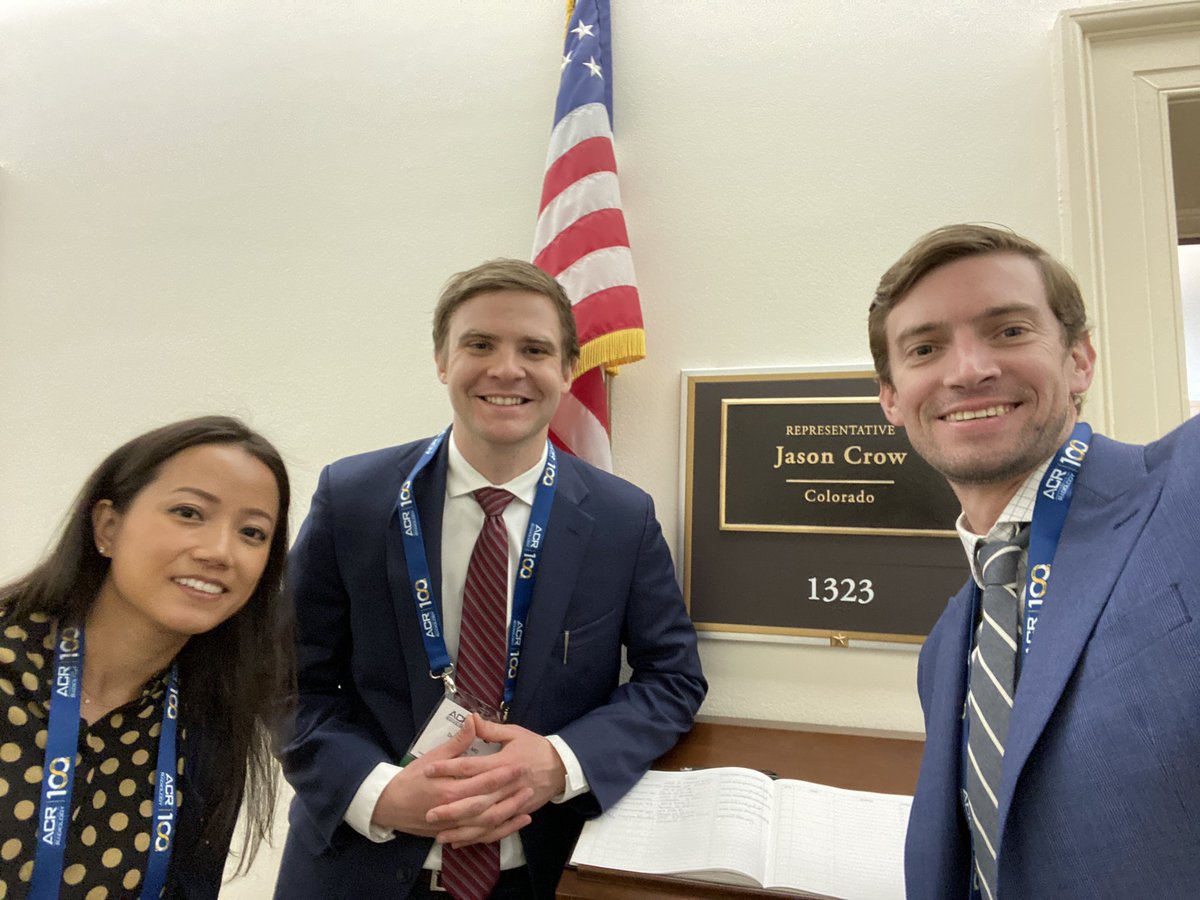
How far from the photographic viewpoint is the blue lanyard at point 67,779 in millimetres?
1005

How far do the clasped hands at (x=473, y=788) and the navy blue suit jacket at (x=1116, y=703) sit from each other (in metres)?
0.78


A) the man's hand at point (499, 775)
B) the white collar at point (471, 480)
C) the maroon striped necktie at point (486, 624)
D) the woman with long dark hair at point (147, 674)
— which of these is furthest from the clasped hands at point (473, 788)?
the white collar at point (471, 480)

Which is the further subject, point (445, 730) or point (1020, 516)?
point (445, 730)

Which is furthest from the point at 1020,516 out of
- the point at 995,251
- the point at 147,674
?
the point at 147,674

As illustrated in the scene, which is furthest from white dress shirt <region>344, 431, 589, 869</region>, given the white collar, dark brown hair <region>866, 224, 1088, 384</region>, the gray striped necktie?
dark brown hair <region>866, 224, 1088, 384</region>

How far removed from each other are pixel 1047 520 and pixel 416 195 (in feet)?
7.15

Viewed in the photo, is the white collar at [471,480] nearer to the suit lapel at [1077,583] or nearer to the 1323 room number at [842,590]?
the 1323 room number at [842,590]

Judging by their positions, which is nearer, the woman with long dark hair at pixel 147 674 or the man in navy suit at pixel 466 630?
the woman with long dark hair at pixel 147 674

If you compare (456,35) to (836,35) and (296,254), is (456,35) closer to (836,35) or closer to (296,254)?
(296,254)

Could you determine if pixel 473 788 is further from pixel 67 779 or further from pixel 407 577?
pixel 67 779

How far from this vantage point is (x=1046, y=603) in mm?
837

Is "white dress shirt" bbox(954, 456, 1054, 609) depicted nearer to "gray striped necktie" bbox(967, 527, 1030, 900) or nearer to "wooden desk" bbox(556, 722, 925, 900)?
"gray striped necktie" bbox(967, 527, 1030, 900)

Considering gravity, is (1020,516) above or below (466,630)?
above

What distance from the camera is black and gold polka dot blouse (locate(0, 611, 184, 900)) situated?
995mm
